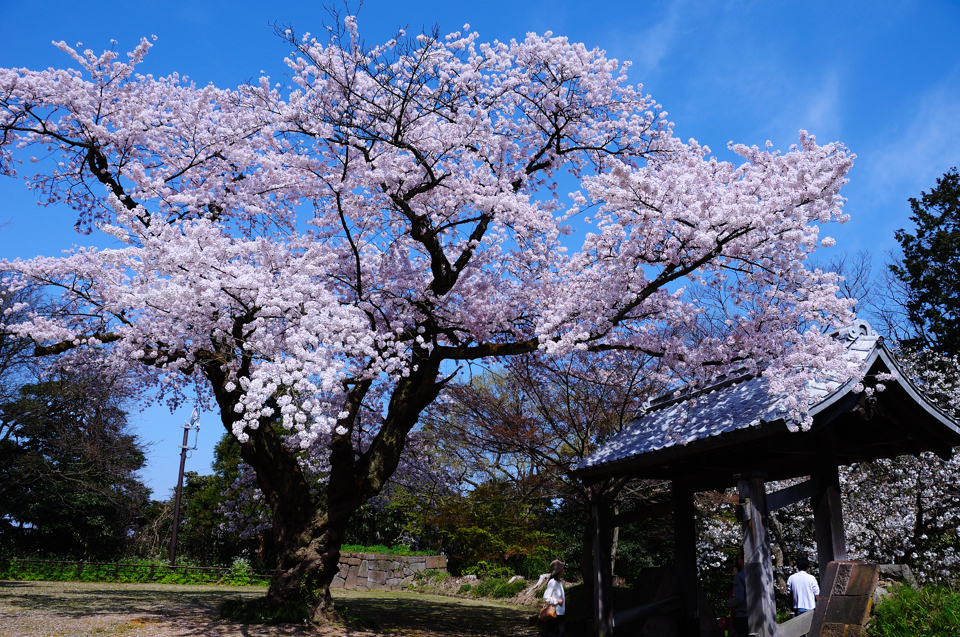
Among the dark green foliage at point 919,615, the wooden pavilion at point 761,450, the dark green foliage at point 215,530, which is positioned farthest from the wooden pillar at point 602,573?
the dark green foliage at point 215,530

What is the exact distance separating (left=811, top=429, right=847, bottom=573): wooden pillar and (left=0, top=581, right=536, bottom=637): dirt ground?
19.6 feet

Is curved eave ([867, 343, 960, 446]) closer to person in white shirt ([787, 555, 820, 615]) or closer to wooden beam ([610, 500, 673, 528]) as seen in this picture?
person in white shirt ([787, 555, 820, 615])

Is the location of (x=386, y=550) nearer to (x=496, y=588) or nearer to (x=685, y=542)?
(x=496, y=588)

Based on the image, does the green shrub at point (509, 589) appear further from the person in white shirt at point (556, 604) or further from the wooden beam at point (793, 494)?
the wooden beam at point (793, 494)

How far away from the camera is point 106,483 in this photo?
2038 centimetres

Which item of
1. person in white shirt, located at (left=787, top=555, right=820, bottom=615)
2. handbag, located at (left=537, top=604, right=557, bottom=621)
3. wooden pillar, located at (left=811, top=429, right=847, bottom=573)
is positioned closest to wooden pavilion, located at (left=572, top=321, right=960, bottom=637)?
wooden pillar, located at (left=811, top=429, right=847, bottom=573)

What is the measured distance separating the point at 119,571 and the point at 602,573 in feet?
54.6

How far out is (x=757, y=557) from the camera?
19.5 feet

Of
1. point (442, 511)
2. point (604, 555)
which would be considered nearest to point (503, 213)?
point (604, 555)

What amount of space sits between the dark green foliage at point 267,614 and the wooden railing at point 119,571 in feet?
35.9

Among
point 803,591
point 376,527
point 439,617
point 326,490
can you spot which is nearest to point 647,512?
A: point 803,591

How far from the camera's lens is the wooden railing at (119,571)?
1709 cm

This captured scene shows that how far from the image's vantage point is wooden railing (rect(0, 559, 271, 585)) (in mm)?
17094

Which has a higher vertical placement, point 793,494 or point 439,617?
point 793,494
